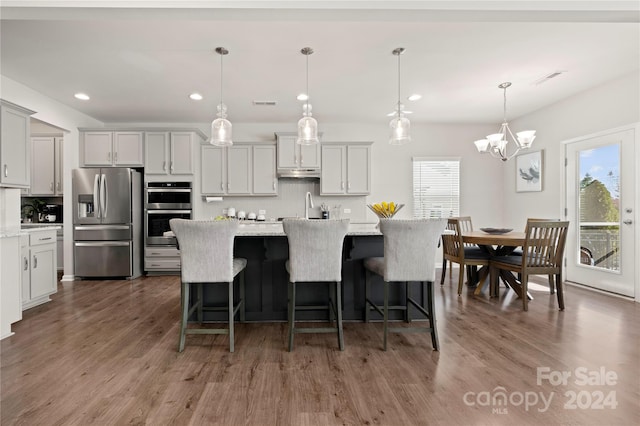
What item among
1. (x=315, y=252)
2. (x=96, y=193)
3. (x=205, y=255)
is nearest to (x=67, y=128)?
(x=96, y=193)

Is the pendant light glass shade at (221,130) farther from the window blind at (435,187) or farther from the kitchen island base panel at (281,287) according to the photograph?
the window blind at (435,187)

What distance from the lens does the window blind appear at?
5.85 meters

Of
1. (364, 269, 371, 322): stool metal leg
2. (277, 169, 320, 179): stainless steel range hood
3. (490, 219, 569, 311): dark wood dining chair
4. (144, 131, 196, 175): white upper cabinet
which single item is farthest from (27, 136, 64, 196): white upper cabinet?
(490, 219, 569, 311): dark wood dining chair

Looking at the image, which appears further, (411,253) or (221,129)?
(221,129)

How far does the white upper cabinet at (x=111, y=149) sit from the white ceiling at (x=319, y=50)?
1.41 feet

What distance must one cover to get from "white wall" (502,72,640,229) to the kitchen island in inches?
134

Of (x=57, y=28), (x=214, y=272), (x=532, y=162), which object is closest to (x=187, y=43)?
(x=57, y=28)

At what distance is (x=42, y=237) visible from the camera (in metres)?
3.63

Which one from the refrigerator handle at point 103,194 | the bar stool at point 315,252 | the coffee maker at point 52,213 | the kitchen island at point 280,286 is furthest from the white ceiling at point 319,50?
the coffee maker at point 52,213

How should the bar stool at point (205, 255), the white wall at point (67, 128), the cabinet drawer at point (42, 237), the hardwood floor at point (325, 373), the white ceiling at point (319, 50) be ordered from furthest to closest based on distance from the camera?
the white wall at point (67, 128), the cabinet drawer at point (42, 237), the bar stool at point (205, 255), the white ceiling at point (319, 50), the hardwood floor at point (325, 373)

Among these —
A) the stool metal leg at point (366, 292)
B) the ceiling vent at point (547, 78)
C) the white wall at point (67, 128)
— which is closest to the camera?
the stool metal leg at point (366, 292)

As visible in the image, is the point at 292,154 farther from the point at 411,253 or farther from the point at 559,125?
the point at 559,125

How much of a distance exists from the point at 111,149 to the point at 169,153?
0.91m

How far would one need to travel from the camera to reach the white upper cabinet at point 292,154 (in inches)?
210
